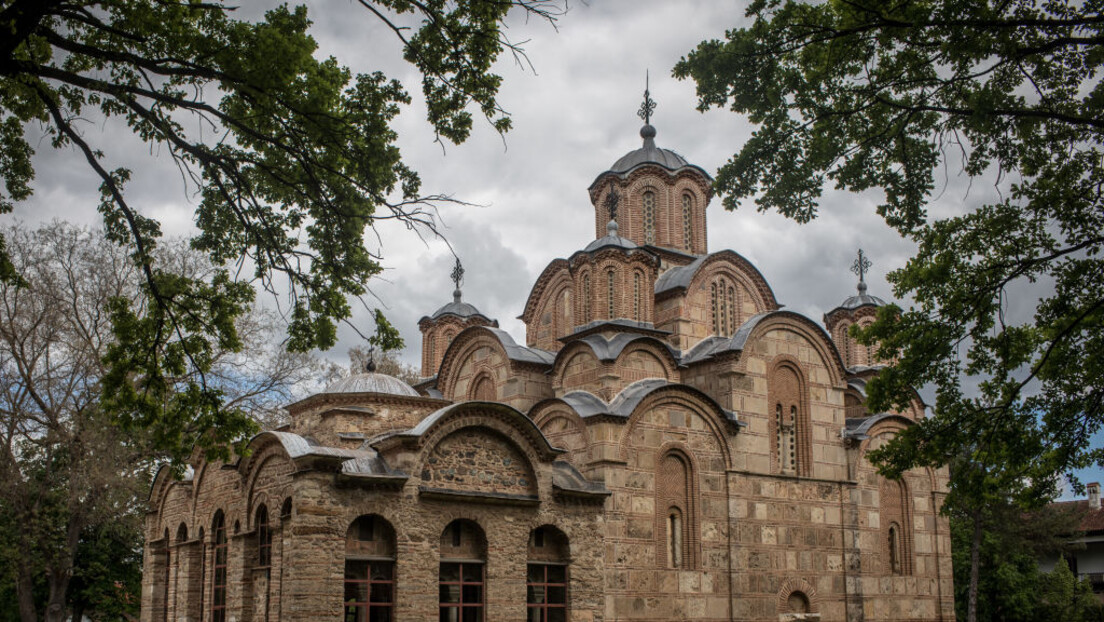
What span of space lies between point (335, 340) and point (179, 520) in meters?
10.6

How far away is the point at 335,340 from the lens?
31.1ft

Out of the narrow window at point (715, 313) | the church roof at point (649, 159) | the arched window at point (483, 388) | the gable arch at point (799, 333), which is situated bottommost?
the arched window at point (483, 388)

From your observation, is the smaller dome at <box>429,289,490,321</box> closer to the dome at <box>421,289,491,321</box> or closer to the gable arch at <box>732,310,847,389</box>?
the dome at <box>421,289,491,321</box>

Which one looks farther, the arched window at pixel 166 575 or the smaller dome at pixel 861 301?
the smaller dome at pixel 861 301

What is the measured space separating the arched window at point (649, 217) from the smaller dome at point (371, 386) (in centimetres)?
722

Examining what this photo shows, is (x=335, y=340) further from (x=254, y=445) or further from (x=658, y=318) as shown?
(x=658, y=318)

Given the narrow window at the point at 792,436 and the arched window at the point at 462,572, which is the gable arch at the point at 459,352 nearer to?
the narrow window at the point at 792,436

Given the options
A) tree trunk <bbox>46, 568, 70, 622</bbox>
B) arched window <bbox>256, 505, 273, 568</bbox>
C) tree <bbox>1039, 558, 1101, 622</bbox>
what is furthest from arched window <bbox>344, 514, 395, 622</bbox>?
tree <bbox>1039, 558, 1101, 622</bbox>

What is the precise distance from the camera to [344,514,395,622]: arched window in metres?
13.1

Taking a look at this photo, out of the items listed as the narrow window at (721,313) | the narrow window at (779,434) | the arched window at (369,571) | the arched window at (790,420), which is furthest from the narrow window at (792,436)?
the arched window at (369,571)

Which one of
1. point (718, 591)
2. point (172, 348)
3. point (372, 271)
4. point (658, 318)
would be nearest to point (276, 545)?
point (172, 348)

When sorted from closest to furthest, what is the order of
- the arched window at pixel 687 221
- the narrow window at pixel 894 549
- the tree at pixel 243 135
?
the tree at pixel 243 135 → the narrow window at pixel 894 549 → the arched window at pixel 687 221

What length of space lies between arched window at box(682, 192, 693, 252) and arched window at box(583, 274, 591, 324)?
351 centimetres

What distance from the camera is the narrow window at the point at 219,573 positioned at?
16094mm
